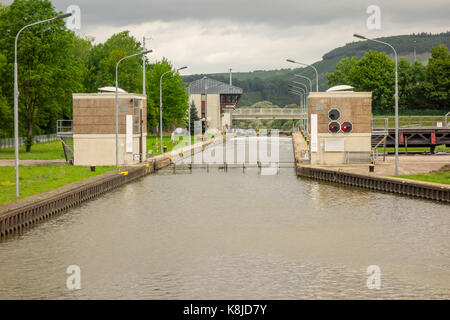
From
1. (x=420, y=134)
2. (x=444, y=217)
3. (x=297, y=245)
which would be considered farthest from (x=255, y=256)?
(x=420, y=134)

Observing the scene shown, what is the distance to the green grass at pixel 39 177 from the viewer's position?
39.3 m

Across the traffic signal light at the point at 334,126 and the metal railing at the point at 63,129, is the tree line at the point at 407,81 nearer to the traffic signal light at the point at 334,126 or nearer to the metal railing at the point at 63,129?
the metal railing at the point at 63,129

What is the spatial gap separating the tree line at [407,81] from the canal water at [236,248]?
96364 mm

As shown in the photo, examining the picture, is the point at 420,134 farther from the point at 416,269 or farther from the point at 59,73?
the point at 416,269

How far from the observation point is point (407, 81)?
144375mm

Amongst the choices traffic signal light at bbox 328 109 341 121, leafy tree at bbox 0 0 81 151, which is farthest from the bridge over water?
traffic signal light at bbox 328 109 341 121

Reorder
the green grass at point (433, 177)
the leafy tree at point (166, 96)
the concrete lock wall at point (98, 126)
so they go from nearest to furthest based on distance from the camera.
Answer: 1. the green grass at point (433, 177)
2. the concrete lock wall at point (98, 126)
3. the leafy tree at point (166, 96)

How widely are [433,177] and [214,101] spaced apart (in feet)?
402

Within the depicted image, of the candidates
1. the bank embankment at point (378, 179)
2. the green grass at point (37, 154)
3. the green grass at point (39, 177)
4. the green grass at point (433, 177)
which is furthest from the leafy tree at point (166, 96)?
the green grass at point (433, 177)

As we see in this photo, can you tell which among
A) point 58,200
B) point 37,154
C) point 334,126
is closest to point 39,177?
point 58,200

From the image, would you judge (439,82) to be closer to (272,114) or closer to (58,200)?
(272,114)

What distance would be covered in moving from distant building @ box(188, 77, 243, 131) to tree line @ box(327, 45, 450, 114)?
3504cm

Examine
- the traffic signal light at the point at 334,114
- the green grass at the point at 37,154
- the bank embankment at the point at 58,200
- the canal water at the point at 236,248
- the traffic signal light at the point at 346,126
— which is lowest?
the canal water at the point at 236,248

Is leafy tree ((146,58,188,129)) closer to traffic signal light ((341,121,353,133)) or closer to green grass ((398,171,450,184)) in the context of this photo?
traffic signal light ((341,121,353,133))
